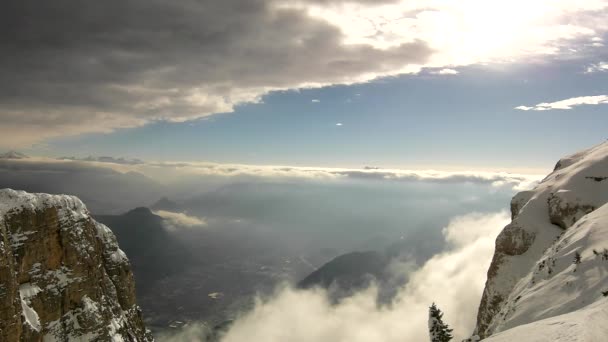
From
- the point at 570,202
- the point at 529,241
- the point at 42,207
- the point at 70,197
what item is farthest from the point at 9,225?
the point at 570,202

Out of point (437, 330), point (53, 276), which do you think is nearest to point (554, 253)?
point (437, 330)

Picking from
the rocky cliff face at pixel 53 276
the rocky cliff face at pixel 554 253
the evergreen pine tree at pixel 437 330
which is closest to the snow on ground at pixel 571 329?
the rocky cliff face at pixel 554 253

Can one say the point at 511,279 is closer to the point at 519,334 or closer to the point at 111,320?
the point at 519,334

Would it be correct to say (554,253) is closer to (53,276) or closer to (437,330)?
(437,330)

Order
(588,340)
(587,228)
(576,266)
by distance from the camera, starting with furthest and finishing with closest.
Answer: (587,228) < (576,266) < (588,340)

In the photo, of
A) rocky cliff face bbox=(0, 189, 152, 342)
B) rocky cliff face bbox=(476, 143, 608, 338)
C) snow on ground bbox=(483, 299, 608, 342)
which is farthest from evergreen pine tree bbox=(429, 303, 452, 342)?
rocky cliff face bbox=(0, 189, 152, 342)

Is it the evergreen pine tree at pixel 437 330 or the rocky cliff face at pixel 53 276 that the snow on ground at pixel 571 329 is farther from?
the rocky cliff face at pixel 53 276
